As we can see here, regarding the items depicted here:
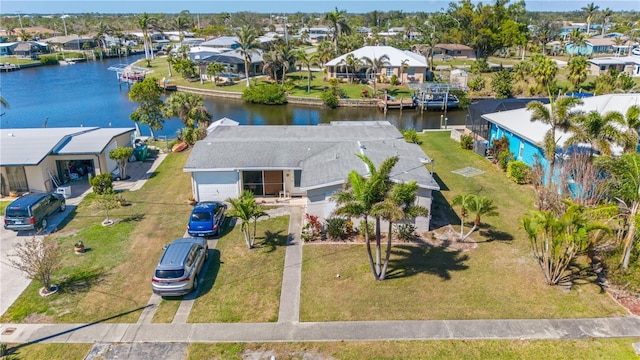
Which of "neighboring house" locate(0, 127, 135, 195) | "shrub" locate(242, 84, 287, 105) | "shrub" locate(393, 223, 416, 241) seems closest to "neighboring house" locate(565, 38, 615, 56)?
"shrub" locate(242, 84, 287, 105)

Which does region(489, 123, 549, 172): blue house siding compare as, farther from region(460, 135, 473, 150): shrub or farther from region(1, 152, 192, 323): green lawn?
region(1, 152, 192, 323): green lawn

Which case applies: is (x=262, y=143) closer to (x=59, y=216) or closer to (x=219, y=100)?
(x=59, y=216)

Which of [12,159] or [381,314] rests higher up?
[12,159]

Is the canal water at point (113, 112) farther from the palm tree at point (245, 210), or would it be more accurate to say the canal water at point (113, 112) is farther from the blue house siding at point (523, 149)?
the palm tree at point (245, 210)

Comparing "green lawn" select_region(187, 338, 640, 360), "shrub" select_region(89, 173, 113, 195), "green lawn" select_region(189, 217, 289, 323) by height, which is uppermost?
"shrub" select_region(89, 173, 113, 195)

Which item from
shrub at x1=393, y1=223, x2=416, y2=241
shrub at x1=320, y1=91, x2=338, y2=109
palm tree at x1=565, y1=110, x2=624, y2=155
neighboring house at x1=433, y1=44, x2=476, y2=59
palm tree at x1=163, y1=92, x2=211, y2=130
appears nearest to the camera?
shrub at x1=393, y1=223, x2=416, y2=241

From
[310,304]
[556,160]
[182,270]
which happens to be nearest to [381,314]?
[310,304]

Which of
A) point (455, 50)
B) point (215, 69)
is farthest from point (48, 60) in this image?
point (455, 50)

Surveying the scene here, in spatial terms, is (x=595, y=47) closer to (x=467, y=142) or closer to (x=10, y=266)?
(x=467, y=142)
